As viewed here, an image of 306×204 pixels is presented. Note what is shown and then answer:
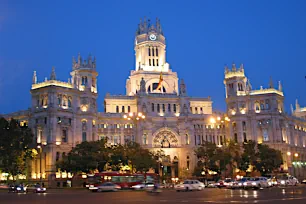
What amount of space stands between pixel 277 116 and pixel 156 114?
3567cm

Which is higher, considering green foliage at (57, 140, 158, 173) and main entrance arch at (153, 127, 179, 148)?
main entrance arch at (153, 127, 179, 148)

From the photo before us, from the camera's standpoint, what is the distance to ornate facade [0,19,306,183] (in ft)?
356

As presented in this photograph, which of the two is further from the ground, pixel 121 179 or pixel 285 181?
pixel 121 179

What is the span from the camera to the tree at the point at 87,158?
295ft

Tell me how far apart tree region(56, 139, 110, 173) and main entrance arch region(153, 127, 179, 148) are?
30.1 meters

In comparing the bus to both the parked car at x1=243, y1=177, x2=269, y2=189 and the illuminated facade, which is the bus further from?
the illuminated facade

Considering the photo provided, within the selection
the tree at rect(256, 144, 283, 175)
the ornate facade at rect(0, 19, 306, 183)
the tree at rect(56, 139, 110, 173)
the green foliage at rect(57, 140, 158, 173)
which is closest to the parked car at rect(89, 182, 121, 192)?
the tree at rect(56, 139, 110, 173)

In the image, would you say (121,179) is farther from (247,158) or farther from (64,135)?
(64,135)

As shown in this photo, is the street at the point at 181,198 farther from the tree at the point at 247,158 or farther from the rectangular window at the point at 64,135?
the rectangular window at the point at 64,135

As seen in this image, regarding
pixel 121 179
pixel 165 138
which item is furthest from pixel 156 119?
pixel 121 179

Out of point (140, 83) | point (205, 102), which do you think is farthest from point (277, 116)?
point (140, 83)

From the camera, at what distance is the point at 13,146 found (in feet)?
309

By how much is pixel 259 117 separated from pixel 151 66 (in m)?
42.2

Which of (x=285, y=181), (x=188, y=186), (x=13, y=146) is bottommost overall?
(x=285, y=181)
